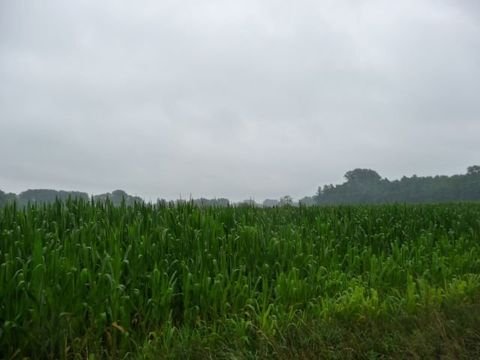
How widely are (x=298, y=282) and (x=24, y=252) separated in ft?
10.6

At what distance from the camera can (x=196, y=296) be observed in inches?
186

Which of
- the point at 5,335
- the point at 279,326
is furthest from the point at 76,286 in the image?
the point at 279,326

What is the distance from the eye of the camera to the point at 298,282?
539 cm

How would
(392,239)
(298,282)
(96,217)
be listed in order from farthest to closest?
(392,239) → (96,217) → (298,282)

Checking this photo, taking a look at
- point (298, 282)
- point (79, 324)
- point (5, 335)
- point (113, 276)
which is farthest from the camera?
point (298, 282)

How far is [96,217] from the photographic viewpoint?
21.2ft

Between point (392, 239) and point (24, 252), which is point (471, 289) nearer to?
point (392, 239)

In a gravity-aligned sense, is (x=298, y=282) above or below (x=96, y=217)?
below

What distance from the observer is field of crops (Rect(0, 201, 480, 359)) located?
3.77 m

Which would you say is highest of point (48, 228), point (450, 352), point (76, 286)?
point (48, 228)

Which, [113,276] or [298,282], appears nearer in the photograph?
[113,276]

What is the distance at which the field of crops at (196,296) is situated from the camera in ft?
12.4

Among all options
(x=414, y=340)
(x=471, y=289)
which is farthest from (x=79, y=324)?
(x=471, y=289)

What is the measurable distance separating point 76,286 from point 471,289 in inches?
200
